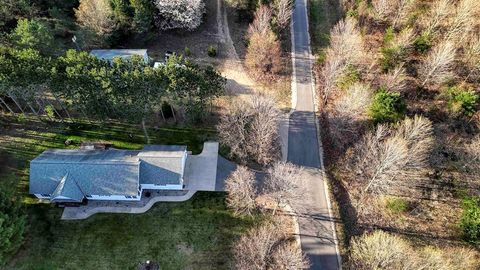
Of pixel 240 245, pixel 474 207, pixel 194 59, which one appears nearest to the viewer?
pixel 240 245

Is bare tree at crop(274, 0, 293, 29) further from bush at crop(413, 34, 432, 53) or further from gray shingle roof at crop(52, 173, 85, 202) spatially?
gray shingle roof at crop(52, 173, 85, 202)

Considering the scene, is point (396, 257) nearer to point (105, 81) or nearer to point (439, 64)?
point (439, 64)

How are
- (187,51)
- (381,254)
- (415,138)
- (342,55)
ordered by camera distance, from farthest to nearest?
(187,51)
(342,55)
(415,138)
(381,254)

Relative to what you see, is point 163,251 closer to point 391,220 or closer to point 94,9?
point 391,220

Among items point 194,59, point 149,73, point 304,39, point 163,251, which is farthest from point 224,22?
point 163,251

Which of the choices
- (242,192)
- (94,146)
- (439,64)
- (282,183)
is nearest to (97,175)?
(94,146)

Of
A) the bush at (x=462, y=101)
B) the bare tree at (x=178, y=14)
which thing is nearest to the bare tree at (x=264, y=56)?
the bare tree at (x=178, y=14)
